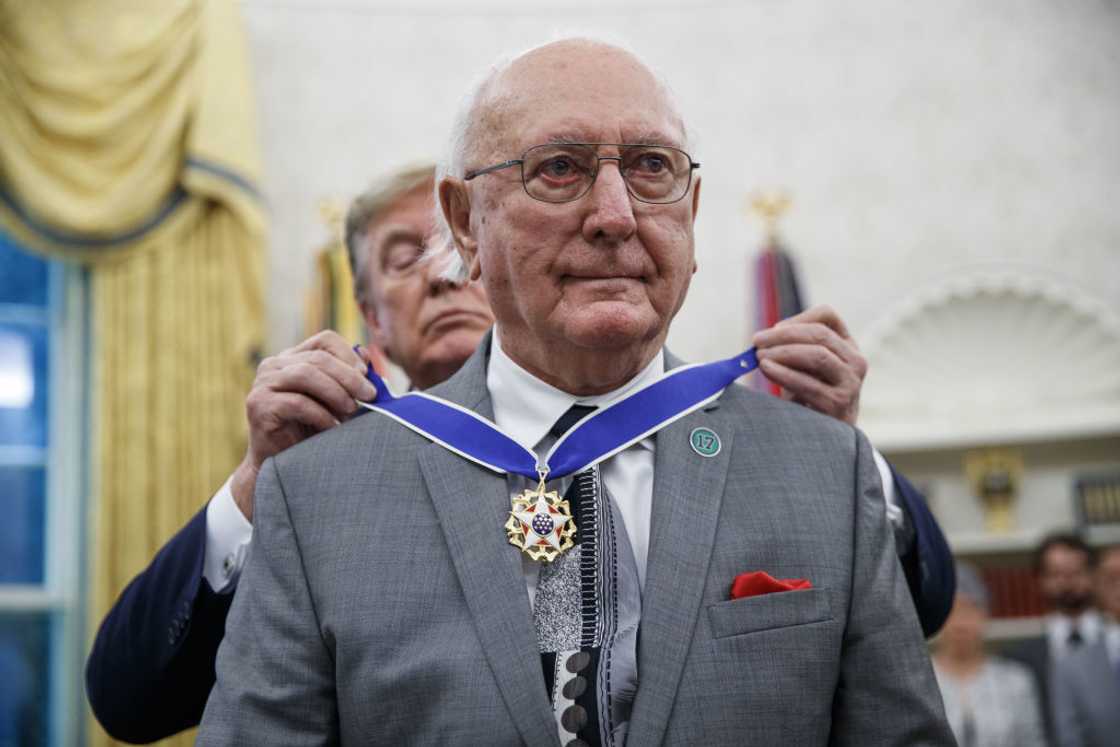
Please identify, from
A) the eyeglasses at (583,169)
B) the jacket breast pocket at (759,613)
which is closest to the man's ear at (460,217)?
the eyeglasses at (583,169)

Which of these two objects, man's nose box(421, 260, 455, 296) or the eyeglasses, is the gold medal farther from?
man's nose box(421, 260, 455, 296)

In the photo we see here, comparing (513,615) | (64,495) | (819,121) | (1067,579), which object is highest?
(819,121)

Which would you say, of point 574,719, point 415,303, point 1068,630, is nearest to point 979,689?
point 1068,630

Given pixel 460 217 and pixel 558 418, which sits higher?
pixel 460 217

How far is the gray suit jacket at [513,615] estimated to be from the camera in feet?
4.25

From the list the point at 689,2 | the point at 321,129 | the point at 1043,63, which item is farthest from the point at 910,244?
the point at 321,129

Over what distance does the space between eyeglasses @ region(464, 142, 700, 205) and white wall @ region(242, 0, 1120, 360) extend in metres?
4.01

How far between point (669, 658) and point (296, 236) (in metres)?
4.49

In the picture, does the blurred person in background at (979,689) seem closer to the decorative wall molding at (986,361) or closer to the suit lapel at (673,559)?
the decorative wall molding at (986,361)

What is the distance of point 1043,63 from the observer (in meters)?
5.52

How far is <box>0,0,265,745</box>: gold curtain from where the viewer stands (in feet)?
16.5

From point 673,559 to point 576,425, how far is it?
0.19 metres

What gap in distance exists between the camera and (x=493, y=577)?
4.43 ft

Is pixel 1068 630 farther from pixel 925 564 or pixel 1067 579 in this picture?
pixel 925 564
